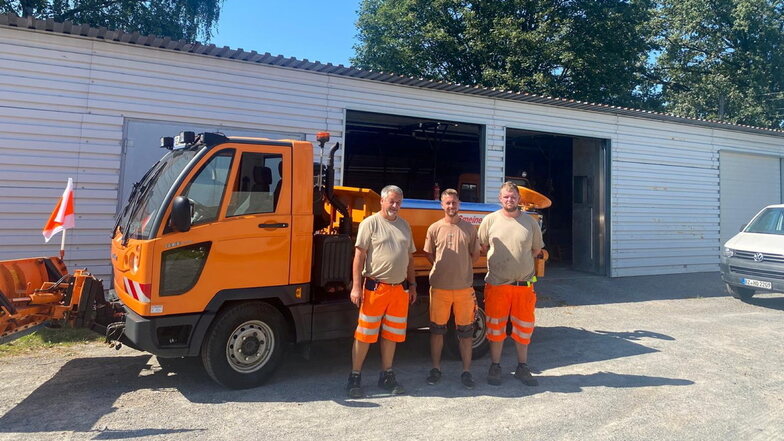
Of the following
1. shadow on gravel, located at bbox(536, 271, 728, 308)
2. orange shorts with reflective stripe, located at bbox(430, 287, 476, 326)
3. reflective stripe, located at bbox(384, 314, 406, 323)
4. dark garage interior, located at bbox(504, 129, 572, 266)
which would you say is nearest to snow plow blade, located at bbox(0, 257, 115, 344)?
reflective stripe, located at bbox(384, 314, 406, 323)

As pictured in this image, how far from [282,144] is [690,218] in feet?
38.6

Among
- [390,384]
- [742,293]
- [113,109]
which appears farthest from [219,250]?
[742,293]

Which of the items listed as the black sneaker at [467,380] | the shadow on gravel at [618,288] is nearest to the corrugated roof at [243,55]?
the shadow on gravel at [618,288]

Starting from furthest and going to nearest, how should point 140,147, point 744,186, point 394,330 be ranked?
point 744,186 < point 140,147 < point 394,330

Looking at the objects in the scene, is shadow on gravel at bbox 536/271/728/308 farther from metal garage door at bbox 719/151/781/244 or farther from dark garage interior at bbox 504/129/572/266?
dark garage interior at bbox 504/129/572/266

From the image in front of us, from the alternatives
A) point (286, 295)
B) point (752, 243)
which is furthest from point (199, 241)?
point (752, 243)

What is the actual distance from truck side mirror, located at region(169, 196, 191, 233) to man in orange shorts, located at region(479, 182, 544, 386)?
2.72 meters

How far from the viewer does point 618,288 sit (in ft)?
33.8

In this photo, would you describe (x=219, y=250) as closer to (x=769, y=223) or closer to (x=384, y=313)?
(x=384, y=313)

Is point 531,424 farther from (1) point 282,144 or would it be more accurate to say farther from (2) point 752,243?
(2) point 752,243

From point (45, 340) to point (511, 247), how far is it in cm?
543

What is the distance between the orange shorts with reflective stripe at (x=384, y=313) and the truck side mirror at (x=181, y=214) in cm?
160

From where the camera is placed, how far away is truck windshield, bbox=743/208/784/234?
29.9 feet

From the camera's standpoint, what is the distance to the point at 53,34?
664cm
